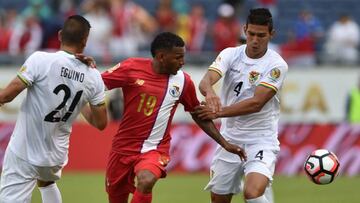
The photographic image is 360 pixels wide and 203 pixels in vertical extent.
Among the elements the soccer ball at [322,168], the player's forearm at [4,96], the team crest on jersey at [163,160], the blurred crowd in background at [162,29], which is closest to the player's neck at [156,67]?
the team crest on jersey at [163,160]

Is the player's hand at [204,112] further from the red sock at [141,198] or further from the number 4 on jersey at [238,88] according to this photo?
the red sock at [141,198]

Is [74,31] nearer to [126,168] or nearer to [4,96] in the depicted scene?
[4,96]

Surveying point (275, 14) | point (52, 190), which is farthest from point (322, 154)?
point (275, 14)

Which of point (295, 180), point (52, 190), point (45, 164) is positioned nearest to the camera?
point (45, 164)

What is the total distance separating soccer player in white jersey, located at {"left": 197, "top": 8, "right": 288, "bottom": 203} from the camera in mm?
9977

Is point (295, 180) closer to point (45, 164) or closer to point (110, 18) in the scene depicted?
point (110, 18)

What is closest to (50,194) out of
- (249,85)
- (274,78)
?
(249,85)

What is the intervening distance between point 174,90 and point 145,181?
3.39 feet

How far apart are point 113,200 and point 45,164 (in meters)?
1.08

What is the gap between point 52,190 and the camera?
32.1 ft

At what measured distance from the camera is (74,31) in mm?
8945

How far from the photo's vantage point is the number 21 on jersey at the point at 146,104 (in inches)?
384

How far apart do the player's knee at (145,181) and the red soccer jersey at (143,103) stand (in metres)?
0.42

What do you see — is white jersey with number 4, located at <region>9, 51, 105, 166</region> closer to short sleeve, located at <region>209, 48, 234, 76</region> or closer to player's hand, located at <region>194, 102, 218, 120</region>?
player's hand, located at <region>194, 102, 218, 120</region>
